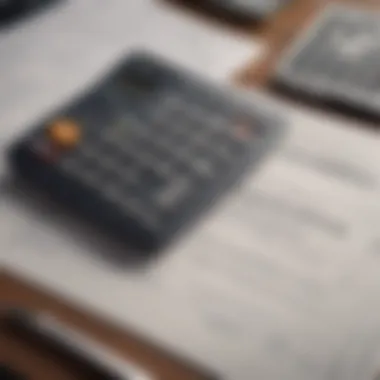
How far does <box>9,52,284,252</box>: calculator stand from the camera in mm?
618

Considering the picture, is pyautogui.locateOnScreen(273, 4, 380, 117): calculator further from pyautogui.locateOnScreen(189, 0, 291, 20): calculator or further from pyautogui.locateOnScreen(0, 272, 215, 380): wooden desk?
pyautogui.locateOnScreen(0, 272, 215, 380): wooden desk

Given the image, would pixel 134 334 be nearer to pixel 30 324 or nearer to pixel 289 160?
pixel 30 324

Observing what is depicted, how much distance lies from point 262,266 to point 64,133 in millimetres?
176

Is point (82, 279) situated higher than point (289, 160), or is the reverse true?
point (289, 160)

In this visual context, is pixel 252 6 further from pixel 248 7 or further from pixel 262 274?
pixel 262 274

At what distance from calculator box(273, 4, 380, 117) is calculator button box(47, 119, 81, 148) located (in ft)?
0.59

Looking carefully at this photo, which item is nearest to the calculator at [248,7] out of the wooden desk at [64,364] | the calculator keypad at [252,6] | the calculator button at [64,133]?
the calculator keypad at [252,6]

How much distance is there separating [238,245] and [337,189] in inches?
3.7

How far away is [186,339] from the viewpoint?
1.81 feet

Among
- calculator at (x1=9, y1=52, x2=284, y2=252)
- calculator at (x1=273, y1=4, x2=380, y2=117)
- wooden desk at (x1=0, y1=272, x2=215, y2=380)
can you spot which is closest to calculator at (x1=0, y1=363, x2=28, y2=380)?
wooden desk at (x1=0, y1=272, x2=215, y2=380)

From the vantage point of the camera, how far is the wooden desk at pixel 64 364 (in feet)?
1.77

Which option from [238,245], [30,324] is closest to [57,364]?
[30,324]

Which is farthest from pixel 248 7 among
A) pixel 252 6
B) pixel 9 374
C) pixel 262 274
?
pixel 9 374

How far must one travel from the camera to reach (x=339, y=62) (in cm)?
76
